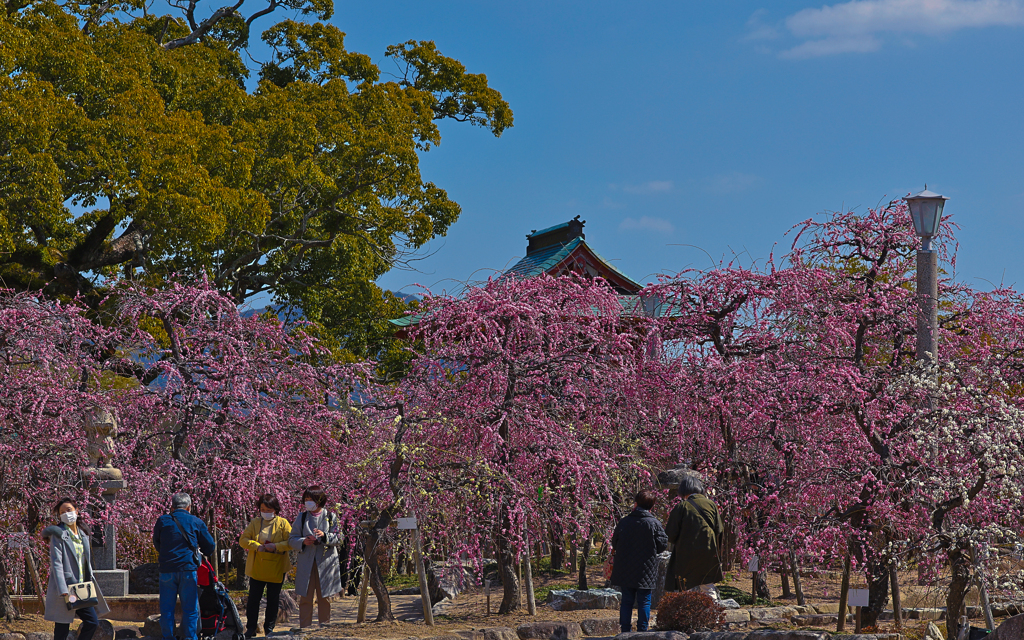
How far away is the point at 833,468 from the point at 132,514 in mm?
9104

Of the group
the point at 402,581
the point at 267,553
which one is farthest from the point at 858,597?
the point at 402,581

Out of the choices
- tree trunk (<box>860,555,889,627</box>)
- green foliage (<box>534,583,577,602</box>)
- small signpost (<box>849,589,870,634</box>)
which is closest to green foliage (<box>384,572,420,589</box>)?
green foliage (<box>534,583,577,602</box>)

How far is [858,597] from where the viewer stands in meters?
9.16

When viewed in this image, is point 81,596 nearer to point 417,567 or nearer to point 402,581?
point 417,567

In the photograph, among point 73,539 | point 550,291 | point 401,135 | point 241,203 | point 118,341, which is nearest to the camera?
point 73,539

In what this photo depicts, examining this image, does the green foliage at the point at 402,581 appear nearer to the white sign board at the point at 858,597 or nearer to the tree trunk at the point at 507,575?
the tree trunk at the point at 507,575

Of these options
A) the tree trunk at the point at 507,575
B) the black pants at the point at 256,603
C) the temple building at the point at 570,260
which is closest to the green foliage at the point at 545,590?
the tree trunk at the point at 507,575

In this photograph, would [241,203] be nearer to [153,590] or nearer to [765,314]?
[153,590]

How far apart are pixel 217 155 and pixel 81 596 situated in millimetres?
13823

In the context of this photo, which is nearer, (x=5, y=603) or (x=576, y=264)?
(x=5, y=603)

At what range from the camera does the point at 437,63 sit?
2894cm

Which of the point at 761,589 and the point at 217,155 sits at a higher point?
the point at 217,155

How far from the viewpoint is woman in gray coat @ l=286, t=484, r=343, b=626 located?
35.1 ft

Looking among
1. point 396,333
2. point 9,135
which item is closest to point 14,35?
point 9,135
